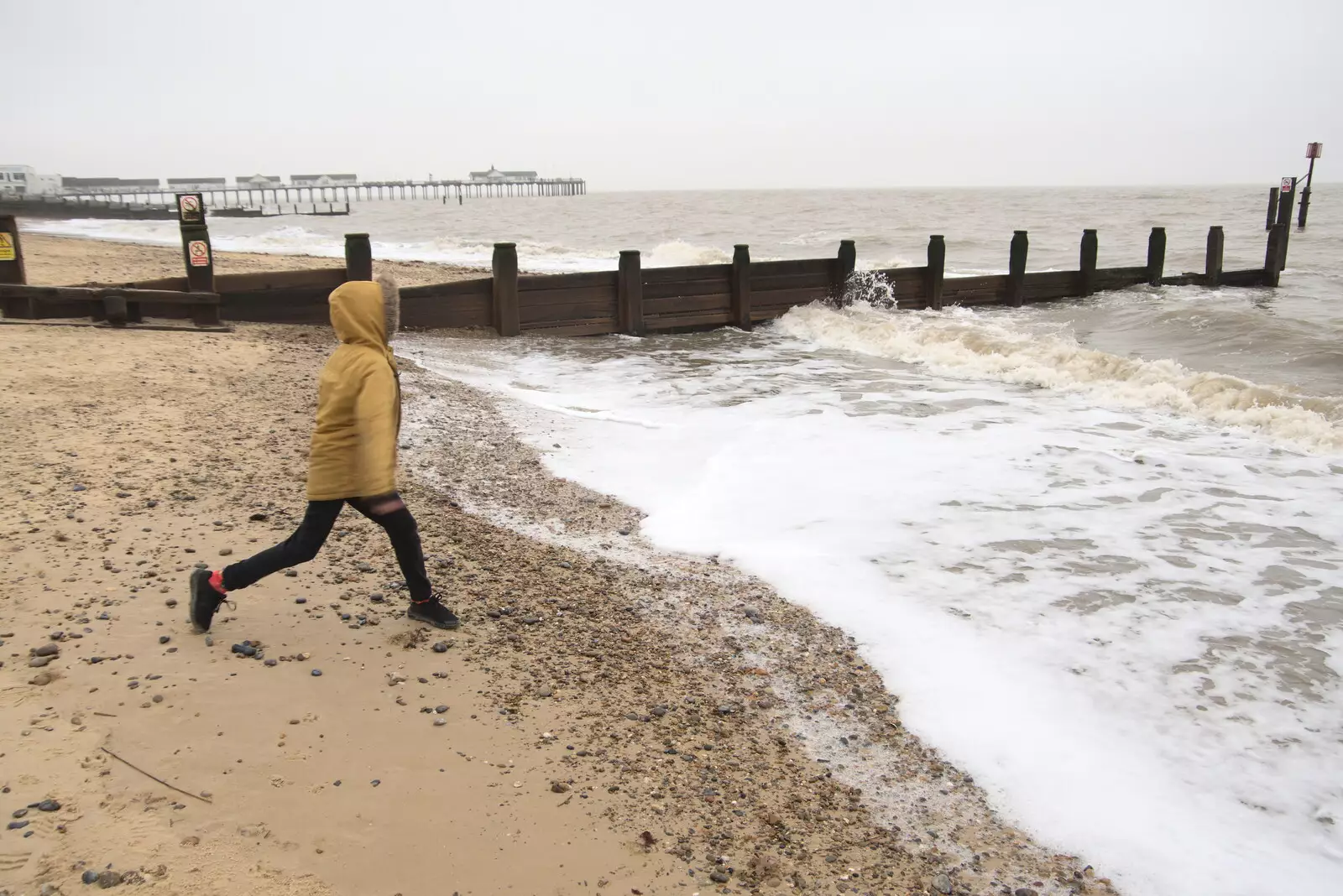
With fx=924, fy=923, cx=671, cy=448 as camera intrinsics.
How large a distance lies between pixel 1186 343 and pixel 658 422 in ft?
32.5

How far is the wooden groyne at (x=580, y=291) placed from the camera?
32.0 feet

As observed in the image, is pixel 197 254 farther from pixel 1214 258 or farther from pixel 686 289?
pixel 1214 258

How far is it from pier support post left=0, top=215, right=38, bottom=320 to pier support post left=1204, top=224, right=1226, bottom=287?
2157 centimetres

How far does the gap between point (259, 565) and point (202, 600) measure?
0.77ft

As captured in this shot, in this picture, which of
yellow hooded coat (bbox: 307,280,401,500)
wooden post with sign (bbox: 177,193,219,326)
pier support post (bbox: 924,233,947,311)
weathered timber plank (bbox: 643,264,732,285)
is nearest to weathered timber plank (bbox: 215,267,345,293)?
wooden post with sign (bbox: 177,193,219,326)

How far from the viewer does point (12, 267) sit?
9195 millimetres

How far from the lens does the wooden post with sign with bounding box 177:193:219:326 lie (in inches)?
384

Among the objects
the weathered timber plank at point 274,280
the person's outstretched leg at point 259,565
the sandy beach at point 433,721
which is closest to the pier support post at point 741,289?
the weathered timber plank at point 274,280

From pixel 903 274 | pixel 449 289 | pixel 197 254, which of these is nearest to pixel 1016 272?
pixel 903 274

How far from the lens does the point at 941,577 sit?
5004 millimetres

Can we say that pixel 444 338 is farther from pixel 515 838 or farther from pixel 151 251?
pixel 151 251

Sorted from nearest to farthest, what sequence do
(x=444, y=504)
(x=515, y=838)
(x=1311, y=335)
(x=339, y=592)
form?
(x=515, y=838)
(x=339, y=592)
(x=444, y=504)
(x=1311, y=335)

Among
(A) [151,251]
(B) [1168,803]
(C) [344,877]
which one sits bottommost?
(B) [1168,803]

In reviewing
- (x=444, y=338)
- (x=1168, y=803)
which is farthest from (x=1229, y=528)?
(x=444, y=338)
